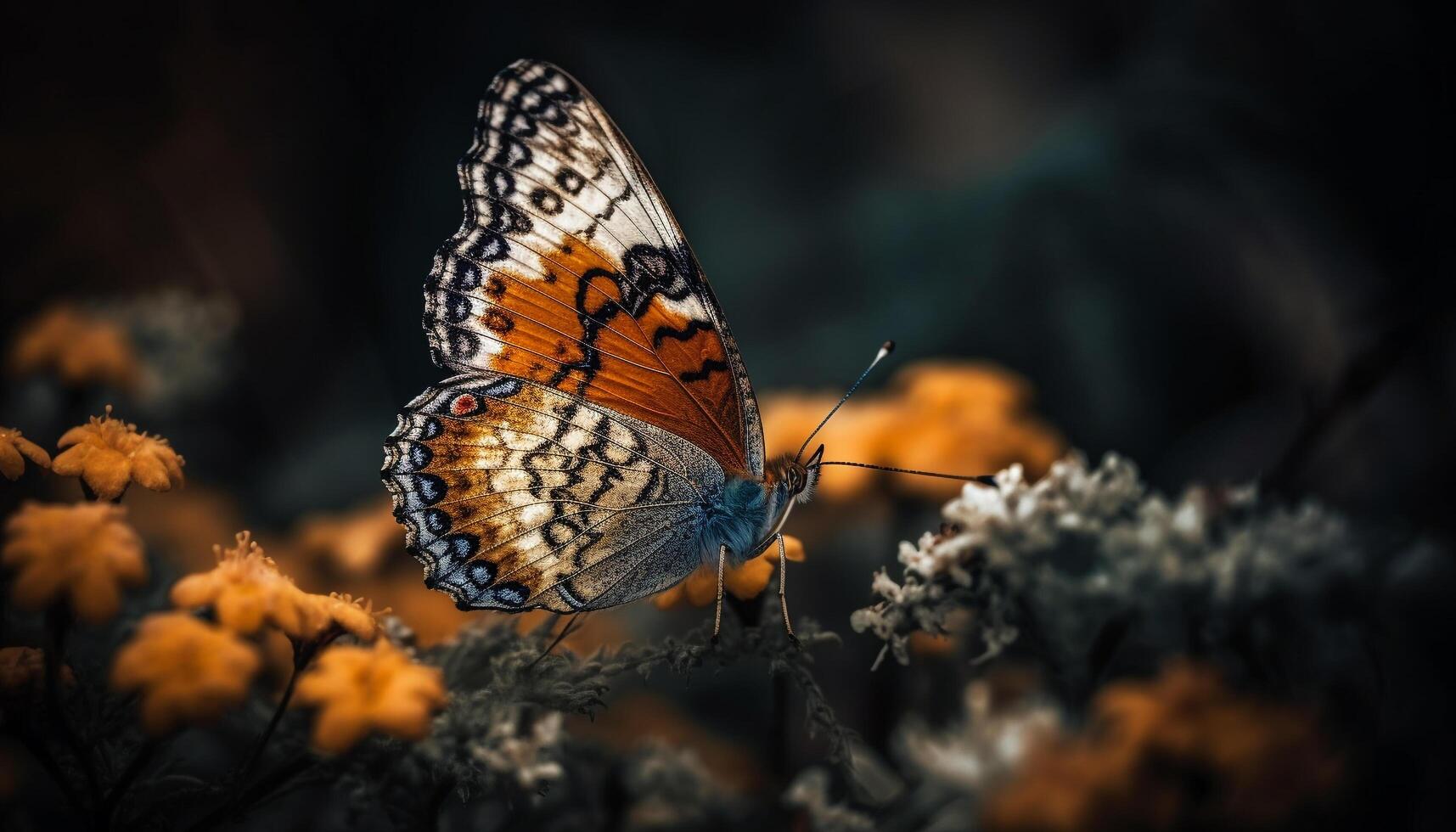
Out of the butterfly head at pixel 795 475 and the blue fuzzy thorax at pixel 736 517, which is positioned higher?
the butterfly head at pixel 795 475

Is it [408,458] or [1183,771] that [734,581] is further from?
[1183,771]

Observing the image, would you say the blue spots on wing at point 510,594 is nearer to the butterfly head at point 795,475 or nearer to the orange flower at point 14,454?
the butterfly head at point 795,475

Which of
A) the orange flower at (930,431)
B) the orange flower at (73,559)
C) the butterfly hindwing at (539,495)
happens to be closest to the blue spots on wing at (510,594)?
the butterfly hindwing at (539,495)

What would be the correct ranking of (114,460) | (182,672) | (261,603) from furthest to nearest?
(114,460) → (261,603) → (182,672)

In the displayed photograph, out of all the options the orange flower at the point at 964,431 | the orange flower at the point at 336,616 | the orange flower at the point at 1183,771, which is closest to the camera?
Result: the orange flower at the point at 1183,771

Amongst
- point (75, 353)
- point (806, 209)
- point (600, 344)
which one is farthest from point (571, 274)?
point (806, 209)
